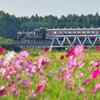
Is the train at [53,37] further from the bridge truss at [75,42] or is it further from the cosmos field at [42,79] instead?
the cosmos field at [42,79]

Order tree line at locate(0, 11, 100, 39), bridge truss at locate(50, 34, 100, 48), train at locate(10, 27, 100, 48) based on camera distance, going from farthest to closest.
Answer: tree line at locate(0, 11, 100, 39) < train at locate(10, 27, 100, 48) < bridge truss at locate(50, 34, 100, 48)

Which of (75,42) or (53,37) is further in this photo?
(53,37)

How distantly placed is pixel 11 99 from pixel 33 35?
42911mm

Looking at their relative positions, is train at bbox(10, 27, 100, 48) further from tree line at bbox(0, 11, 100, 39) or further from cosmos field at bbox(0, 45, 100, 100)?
tree line at bbox(0, 11, 100, 39)

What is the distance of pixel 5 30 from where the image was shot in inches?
3351

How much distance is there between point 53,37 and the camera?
137ft

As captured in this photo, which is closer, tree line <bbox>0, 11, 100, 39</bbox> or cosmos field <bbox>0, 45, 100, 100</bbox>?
cosmos field <bbox>0, 45, 100, 100</bbox>

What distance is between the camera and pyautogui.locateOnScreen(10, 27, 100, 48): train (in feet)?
128

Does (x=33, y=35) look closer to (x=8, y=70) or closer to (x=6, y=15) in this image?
(x=8, y=70)

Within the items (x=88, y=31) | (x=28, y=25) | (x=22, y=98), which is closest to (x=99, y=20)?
(x=28, y=25)

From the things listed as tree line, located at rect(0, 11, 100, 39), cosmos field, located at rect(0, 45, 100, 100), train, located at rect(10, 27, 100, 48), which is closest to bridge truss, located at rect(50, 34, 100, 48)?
train, located at rect(10, 27, 100, 48)

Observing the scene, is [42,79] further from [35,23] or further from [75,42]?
[35,23]

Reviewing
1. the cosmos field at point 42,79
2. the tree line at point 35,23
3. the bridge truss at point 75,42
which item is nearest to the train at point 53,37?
the bridge truss at point 75,42

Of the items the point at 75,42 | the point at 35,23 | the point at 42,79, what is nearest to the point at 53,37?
the point at 75,42
